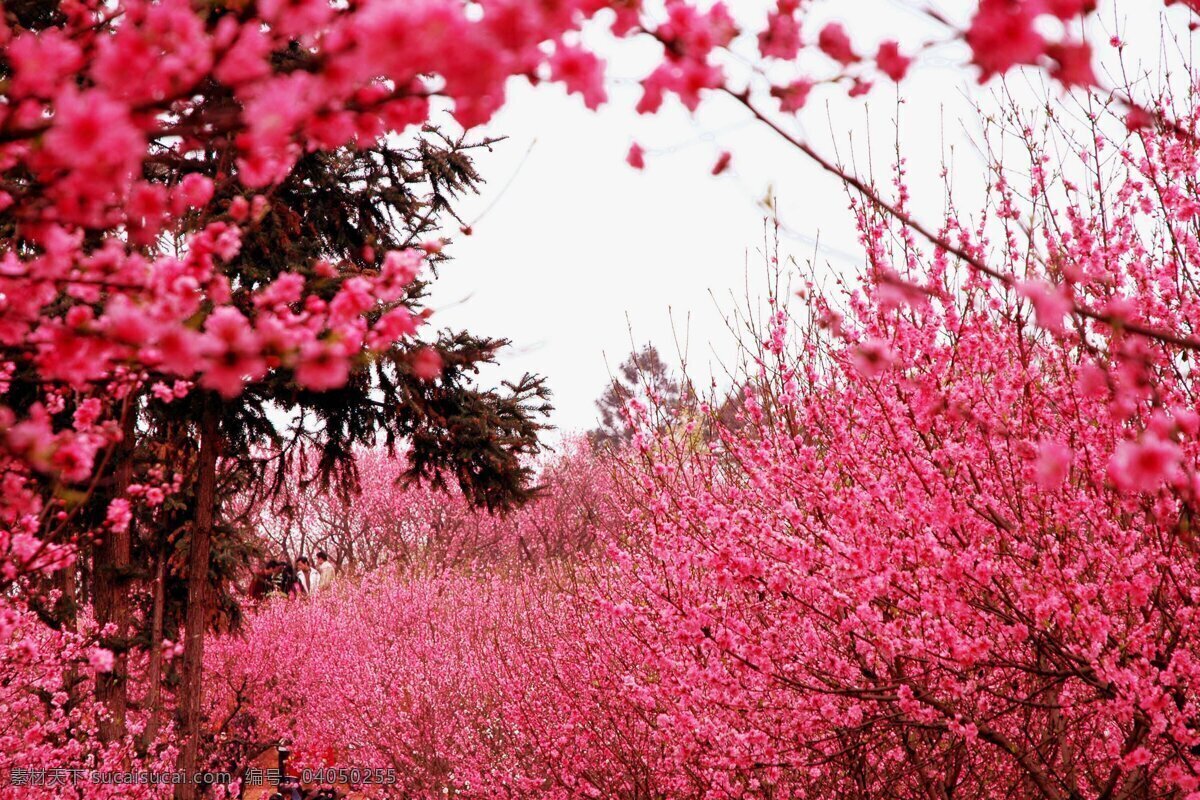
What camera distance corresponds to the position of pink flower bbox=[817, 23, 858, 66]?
150cm

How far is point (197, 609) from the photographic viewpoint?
7.65m

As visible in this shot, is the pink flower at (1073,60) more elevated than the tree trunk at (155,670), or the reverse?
the pink flower at (1073,60)

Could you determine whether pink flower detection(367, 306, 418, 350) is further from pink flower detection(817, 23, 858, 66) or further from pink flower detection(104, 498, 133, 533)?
pink flower detection(104, 498, 133, 533)

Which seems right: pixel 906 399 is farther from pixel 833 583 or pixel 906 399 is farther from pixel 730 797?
pixel 730 797

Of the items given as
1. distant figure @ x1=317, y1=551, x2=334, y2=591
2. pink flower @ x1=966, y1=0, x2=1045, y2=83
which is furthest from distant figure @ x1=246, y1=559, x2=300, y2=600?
pink flower @ x1=966, y1=0, x2=1045, y2=83

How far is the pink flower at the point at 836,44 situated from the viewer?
4.91 feet

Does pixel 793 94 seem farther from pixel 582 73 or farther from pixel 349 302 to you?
pixel 349 302

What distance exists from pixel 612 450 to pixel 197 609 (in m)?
3.84

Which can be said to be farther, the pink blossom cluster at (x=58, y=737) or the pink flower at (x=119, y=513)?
the pink blossom cluster at (x=58, y=737)

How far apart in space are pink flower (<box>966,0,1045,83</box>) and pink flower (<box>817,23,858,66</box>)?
36 cm

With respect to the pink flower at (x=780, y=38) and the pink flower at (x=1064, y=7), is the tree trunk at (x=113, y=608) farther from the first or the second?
the pink flower at (x=1064, y=7)

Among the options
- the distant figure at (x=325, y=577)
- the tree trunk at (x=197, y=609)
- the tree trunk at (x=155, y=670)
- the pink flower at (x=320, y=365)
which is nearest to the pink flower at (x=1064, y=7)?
the pink flower at (x=320, y=365)

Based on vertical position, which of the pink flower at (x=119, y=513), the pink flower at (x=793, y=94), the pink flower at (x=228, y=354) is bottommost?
the pink flower at (x=228, y=354)

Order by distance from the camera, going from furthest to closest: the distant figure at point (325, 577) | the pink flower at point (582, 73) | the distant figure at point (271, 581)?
1. the distant figure at point (325, 577)
2. the distant figure at point (271, 581)
3. the pink flower at point (582, 73)
